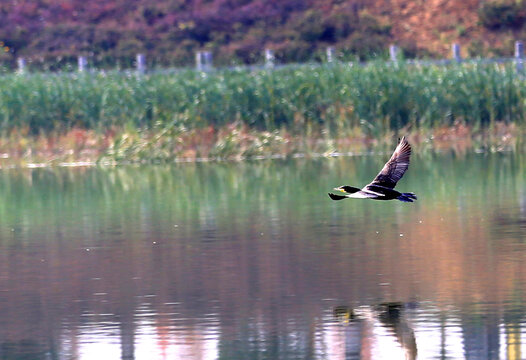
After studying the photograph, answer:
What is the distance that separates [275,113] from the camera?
29500 mm

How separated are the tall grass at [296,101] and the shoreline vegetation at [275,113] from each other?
0.07 ft

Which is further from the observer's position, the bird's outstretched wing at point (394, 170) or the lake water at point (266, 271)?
the bird's outstretched wing at point (394, 170)

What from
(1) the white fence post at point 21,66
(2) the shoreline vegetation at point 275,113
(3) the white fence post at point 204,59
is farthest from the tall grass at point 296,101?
(3) the white fence post at point 204,59

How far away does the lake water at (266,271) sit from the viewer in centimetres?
1029

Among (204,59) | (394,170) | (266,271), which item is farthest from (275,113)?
(394,170)

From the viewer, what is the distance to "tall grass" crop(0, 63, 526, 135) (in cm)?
2919

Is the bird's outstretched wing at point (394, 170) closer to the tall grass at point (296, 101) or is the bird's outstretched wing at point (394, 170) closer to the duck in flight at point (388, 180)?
the duck in flight at point (388, 180)

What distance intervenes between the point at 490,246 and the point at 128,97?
15986mm

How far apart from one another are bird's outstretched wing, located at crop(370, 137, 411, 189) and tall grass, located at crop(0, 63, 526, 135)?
15901 millimetres

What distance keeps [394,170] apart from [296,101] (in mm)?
16676

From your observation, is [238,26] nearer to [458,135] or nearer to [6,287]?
[458,135]

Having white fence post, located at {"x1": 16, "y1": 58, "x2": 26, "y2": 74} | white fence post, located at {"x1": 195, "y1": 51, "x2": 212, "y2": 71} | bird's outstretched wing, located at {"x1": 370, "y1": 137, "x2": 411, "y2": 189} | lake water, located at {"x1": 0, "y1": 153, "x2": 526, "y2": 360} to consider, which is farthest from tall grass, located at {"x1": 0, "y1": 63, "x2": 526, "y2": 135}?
bird's outstretched wing, located at {"x1": 370, "y1": 137, "x2": 411, "y2": 189}

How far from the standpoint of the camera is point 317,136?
2983 cm

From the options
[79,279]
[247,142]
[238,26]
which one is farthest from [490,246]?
[238,26]
